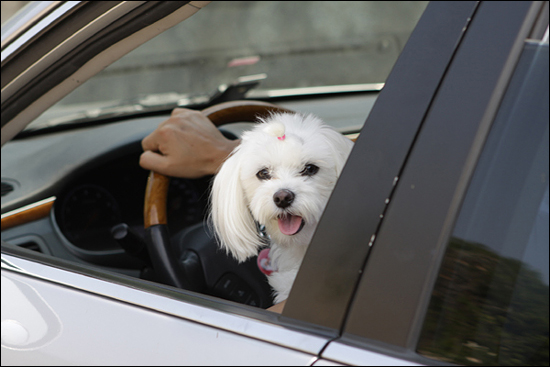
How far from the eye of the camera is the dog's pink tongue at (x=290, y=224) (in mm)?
1408

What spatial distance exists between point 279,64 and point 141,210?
7.40 m

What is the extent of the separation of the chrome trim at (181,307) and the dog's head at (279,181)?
0.48 meters

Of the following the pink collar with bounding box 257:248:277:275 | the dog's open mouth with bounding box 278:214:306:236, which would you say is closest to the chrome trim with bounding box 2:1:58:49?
the dog's open mouth with bounding box 278:214:306:236

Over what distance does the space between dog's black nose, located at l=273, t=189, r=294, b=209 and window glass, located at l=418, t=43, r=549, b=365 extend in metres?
0.69

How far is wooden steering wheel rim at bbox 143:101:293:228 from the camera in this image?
63.1 inches

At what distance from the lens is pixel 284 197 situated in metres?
1.37

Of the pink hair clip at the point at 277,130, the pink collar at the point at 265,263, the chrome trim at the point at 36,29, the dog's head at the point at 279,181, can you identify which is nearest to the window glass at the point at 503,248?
the dog's head at the point at 279,181

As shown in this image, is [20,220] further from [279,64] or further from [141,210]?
[279,64]

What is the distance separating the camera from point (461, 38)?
769 mm

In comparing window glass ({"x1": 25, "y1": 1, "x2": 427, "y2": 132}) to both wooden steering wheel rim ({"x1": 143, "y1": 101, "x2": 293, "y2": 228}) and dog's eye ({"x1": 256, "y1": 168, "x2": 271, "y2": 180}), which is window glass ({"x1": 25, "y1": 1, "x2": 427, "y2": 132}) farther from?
dog's eye ({"x1": 256, "y1": 168, "x2": 271, "y2": 180})

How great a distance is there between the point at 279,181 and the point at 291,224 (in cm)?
12

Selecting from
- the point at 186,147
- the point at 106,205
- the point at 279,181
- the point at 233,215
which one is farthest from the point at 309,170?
the point at 106,205

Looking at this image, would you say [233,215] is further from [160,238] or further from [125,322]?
[125,322]

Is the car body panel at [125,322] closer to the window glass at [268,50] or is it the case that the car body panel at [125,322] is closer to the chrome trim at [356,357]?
Result: the chrome trim at [356,357]
